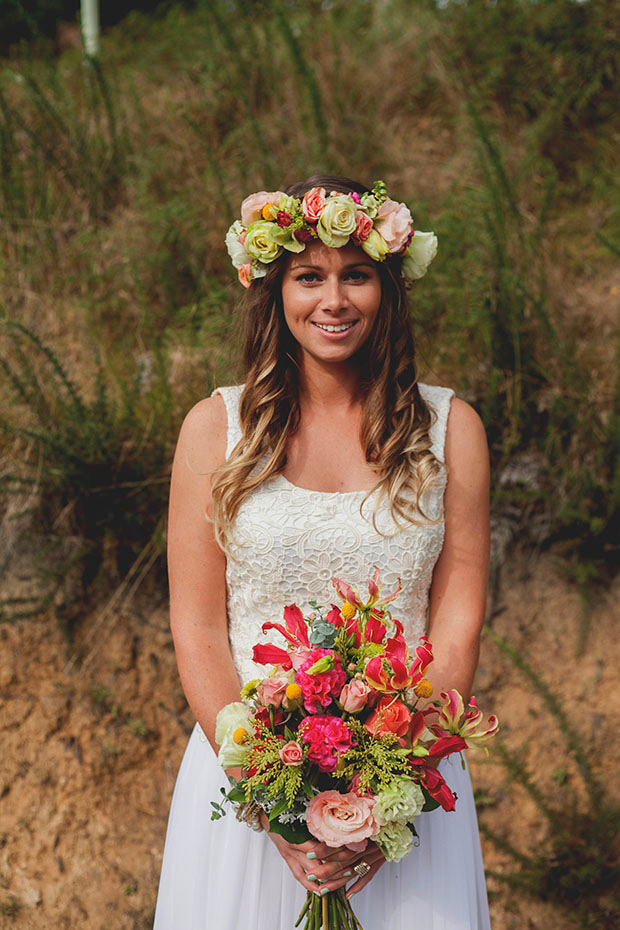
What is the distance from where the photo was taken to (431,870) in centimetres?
212

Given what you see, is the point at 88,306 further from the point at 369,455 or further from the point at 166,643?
the point at 369,455

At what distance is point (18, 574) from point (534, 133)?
12.4ft

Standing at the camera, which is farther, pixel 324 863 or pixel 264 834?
pixel 264 834

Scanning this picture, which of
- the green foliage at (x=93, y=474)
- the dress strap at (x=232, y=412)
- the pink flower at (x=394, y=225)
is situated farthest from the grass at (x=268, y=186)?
the pink flower at (x=394, y=225)

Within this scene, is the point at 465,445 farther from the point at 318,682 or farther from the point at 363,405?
the point at 318,682

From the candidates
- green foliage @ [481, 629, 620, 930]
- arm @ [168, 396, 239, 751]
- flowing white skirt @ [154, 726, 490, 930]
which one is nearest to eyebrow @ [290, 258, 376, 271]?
arm @ [168, 396, 239, 751]

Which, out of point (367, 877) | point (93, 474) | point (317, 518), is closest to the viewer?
point (367, 877)

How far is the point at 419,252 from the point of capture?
2.36m

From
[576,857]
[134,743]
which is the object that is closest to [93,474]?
[134,743]

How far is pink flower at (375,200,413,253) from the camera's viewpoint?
2236mm

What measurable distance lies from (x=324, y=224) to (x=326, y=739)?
129cm

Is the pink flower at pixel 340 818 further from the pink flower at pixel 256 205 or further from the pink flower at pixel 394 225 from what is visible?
the pink flower at pixel 256 205

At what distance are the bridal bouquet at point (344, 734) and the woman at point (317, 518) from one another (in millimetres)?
453

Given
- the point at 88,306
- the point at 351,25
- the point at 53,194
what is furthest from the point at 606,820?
the point at 351,25
